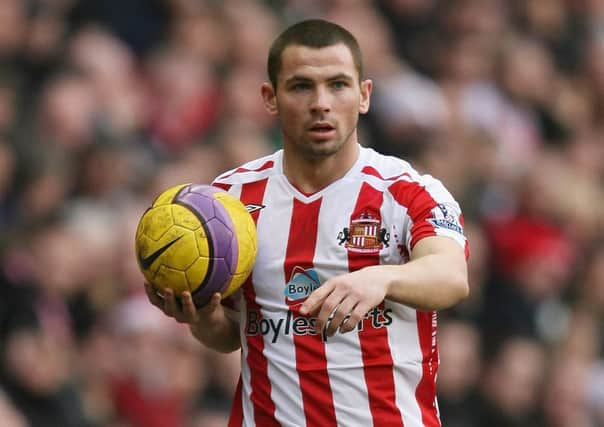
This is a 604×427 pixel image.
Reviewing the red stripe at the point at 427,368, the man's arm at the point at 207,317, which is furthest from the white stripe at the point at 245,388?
the red stripe at the point at 427,368

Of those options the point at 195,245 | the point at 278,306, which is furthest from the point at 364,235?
the point at 195,245

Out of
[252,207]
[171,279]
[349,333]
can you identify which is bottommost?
[349,333]

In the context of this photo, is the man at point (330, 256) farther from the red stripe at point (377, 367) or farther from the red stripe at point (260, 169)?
the red stripe at point (260, 169)

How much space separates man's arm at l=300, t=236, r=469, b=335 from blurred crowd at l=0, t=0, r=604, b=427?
11.4 ft

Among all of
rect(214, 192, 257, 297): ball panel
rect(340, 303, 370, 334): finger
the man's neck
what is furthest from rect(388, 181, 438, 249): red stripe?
rect(340, 303, 370, 334): finger

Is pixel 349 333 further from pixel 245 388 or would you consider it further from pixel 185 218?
pixel 185 218

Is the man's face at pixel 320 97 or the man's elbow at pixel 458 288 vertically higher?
the man's face at pixel 320 97

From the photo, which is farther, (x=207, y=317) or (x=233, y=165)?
(x=233, y=165)

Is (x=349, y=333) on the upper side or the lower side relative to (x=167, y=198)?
lower

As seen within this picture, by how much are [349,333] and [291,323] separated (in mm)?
226

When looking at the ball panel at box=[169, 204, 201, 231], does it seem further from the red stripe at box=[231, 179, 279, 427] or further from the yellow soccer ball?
the red stripe at box=[231, 179, 279, 427]

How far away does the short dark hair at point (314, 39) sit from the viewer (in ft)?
17.1

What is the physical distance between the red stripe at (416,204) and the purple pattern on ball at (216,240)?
0.62 metres

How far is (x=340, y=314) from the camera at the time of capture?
430cm
